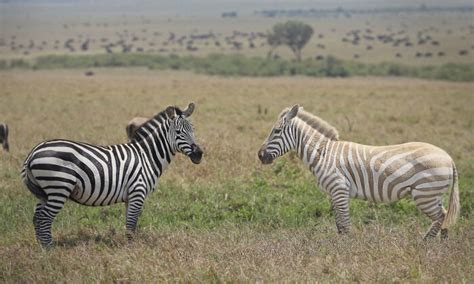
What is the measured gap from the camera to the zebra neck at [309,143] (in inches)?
297

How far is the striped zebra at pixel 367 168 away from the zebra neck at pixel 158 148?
1.07m

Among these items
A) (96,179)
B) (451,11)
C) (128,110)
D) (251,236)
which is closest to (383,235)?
(251,236)

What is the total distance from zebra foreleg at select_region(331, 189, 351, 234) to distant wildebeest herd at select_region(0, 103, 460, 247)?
0.01m

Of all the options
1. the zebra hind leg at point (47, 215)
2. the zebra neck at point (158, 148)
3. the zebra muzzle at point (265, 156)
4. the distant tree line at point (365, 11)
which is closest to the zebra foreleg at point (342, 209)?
the zebra muzzle at point (265, 156)

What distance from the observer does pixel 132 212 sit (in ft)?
22.7

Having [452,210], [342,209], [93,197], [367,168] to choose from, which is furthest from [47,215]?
[452,210]

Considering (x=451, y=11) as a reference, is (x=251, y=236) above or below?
above

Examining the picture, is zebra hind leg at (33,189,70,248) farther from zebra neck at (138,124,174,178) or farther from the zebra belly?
zebra neck at (138,124,174,178)

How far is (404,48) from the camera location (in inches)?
2793

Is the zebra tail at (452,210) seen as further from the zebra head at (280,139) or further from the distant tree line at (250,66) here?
the distant tree line at (250,66)

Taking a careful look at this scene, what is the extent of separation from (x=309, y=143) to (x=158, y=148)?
64.0 inches

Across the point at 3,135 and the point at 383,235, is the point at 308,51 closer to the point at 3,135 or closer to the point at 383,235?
the point at 3,135

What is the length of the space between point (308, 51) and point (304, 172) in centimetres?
6357

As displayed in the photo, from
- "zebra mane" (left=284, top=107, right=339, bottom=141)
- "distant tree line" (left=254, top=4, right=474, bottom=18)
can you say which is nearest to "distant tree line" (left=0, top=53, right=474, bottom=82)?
"zebra mane" (left=284, top=107, right=339, bottom=141)
